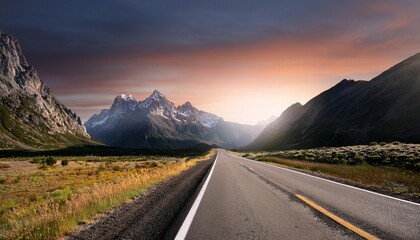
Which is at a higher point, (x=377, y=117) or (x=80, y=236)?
(x=377, y=117)

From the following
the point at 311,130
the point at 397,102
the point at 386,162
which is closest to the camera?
the point at 386,162

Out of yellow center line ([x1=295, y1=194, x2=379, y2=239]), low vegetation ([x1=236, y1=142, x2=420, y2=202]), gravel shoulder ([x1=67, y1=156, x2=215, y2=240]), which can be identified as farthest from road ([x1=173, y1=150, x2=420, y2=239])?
low vegetation ([x1=236, y1=142, x2=420, y2=202])

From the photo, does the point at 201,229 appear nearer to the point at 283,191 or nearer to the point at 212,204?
the point at 212,204

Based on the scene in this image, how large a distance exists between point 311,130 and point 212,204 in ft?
523

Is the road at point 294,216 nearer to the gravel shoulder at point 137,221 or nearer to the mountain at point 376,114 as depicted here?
the gravel shoulder at point 137,221

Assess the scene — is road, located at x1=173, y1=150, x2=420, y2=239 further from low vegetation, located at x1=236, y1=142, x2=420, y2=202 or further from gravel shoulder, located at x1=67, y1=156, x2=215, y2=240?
low vegetation, located at x1=236, y1=142, x2=420, y2=202

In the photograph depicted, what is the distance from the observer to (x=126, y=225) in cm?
699

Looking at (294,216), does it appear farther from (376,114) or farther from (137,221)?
(376,114)

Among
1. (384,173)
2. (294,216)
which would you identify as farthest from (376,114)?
(294,216)

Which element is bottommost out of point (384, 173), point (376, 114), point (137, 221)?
point (137, 221)

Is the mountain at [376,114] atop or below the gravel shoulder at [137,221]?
atop

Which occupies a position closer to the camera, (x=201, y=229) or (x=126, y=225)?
(x=201, y=229)

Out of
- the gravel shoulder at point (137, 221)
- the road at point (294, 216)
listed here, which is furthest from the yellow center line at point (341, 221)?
the gravel shoulder at point (137, 221)

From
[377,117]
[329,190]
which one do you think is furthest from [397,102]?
[329,190]
